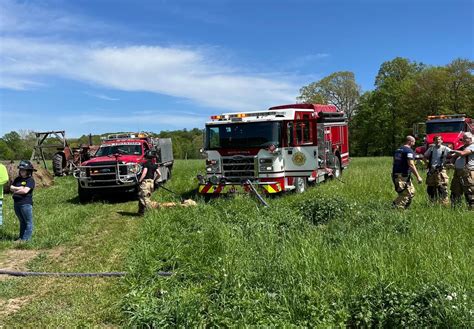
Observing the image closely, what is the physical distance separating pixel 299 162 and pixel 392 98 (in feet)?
180

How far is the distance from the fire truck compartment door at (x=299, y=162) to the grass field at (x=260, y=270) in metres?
3.68

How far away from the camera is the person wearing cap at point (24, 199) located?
328 inches

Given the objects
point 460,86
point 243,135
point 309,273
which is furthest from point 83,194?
point 460,86

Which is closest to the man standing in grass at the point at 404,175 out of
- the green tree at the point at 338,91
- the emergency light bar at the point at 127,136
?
the emergency light bar at the point at 127,136

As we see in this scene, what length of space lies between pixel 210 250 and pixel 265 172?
6.37 metres

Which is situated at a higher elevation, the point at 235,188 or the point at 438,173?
the point at 438,173

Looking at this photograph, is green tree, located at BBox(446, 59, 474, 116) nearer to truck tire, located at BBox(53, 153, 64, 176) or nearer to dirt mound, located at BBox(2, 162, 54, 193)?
truck tire, located at BBox(53, 153, 64, 176)

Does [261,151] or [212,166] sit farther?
[212,166]

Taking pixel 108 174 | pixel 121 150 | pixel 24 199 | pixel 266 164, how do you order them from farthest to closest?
pixel 121 150, pixel 108 174, pixel 266 164, pixel 24 199

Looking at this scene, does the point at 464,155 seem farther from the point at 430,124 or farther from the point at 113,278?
the point at 430,124

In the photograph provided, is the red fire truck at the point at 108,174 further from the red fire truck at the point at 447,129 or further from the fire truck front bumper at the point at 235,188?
the red fire truck at the point at 447,129

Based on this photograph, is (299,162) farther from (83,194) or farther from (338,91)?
(338,91)

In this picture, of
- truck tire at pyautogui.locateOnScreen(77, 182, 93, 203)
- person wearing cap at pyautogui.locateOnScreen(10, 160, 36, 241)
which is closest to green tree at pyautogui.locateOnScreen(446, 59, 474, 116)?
truck tire at pyautogui.locateOnScreen(77, 182, 93, 203)

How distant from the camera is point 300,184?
1326 cm
